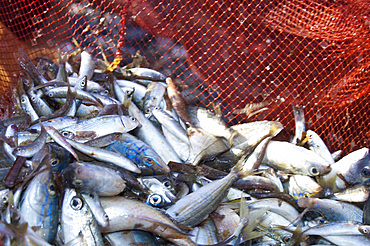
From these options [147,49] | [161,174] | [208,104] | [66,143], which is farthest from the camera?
[147,49]

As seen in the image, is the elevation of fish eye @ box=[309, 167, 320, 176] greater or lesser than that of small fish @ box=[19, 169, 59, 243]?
lesser

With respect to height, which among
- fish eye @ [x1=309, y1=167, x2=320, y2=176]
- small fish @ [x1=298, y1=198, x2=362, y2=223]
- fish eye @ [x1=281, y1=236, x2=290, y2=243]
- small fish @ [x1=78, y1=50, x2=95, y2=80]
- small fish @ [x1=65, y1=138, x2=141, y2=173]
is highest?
small fish @ [x1=78, y1=50, x2=95, y2=80]

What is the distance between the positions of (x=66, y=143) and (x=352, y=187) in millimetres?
2260

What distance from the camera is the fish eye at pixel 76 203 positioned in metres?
1.98

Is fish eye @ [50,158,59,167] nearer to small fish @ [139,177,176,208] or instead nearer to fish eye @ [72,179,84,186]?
fish eye @ [72,179,84,186]

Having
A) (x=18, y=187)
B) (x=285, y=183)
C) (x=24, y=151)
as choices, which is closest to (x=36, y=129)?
(x=24, y=151)

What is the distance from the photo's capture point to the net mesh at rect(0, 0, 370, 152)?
351cm

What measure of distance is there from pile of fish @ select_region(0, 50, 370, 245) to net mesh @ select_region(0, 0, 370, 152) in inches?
15.3

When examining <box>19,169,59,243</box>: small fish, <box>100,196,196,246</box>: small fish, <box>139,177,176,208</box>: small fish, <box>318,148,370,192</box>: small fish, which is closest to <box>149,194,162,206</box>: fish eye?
<box>139,177,176,208</box>: small fish

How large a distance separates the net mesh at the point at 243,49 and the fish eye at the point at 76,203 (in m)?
1.77

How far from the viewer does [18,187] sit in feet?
6.66

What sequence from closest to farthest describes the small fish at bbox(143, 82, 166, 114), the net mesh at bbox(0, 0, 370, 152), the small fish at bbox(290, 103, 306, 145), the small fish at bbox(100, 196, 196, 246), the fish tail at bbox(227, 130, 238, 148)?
the small fish at bbox(100, 196, 196, 246) → the fish tail at bbox(227, 130, 238, 148) → the small fish at bbox(290, 103, 306, 145) → the small fish at bbox(143, 82, 166, 114) → the net mesh at bbox(0, 0, 370, 152)

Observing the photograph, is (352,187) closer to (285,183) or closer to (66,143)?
(285,183)

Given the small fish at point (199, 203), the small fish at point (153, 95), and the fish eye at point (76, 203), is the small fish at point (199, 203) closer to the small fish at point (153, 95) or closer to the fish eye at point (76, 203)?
the fish eye at point (76, 203)
